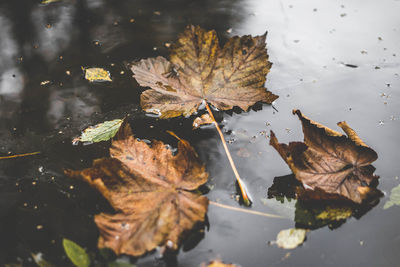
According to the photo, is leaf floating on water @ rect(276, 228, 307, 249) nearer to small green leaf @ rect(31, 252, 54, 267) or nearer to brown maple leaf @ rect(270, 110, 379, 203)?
brown maple leaf @ rect(270, 110, 379, 203)

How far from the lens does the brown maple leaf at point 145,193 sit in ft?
2.47

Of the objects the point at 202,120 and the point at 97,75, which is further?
the point at 97,75

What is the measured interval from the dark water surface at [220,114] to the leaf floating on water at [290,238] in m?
0.02

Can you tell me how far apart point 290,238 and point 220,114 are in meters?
0.50

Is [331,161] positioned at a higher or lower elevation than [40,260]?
higher

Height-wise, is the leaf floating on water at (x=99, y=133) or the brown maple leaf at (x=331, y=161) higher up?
the brown maple leaf at (x=331, y=161)

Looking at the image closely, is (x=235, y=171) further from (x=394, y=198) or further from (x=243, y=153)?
(x=394, y=198)

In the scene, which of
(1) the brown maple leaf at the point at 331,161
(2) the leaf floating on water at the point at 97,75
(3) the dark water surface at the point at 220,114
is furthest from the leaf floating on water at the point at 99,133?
(1) the brown maple leaf at the point at 331,161

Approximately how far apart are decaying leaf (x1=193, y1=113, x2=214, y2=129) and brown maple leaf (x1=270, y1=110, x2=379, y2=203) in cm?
29

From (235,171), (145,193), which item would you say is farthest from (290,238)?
(145,193)

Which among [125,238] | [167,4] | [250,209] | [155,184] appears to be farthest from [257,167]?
[167,4]

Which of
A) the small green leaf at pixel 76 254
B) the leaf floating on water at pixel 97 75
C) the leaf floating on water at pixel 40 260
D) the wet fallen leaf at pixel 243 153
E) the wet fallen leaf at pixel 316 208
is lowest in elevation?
the leaf floating on water at pixel 40 260

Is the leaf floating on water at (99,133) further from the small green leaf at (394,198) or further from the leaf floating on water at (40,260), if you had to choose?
the small green leaf at (394,198)

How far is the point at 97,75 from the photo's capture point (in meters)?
1.27
